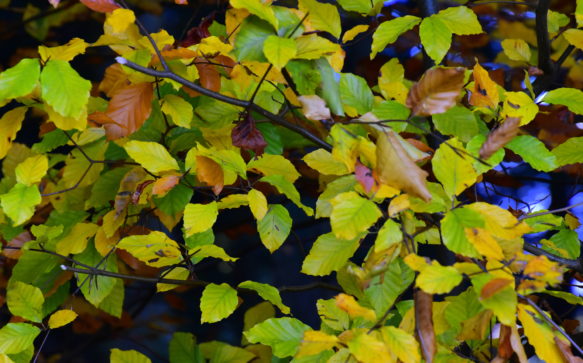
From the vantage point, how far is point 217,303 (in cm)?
98

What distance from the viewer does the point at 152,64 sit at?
1.02 m

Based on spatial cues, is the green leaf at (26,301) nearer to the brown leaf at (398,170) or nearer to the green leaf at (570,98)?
the brown leaf at (398,170)

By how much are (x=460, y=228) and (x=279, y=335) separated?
33cm

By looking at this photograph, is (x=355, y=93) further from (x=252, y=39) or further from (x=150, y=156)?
(x=150, y=156)

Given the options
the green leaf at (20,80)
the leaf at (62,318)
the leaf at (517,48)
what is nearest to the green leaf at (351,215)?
the green leaf at (20,80)

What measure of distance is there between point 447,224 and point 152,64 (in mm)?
559

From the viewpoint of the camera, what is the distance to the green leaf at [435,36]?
0.99 m

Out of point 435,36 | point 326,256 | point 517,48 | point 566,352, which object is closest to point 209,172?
point 326,256

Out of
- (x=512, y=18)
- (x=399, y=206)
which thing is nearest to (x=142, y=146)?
(x=399, y=206)

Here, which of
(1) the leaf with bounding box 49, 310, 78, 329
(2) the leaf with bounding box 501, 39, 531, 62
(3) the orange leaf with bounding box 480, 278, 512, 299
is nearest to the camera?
(3) the orange leaf with bounding box 480, 278, 512, 299

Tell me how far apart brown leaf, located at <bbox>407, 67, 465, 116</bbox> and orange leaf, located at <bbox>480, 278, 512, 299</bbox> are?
0.73 feet

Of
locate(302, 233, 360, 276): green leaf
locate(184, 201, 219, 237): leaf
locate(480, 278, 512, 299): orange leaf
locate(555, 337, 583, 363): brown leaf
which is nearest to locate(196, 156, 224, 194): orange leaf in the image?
locate(184, 201, 219, 237): leaf

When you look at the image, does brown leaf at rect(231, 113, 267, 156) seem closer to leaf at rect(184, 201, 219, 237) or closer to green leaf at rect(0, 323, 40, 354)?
leaf at rect(184, 201, 219, 237)

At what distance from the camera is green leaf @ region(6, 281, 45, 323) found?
1034 mm
